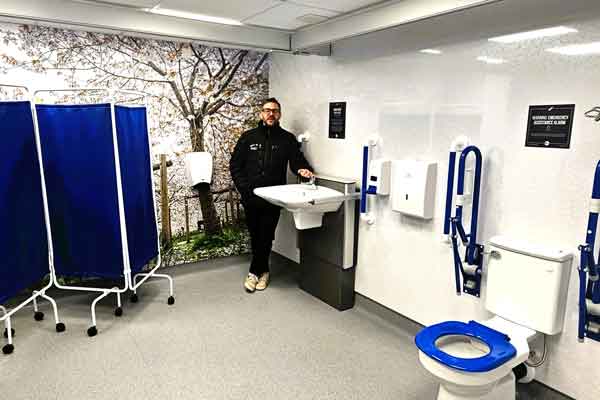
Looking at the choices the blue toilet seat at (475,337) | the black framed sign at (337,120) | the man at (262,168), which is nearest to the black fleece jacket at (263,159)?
the man at (262,168)

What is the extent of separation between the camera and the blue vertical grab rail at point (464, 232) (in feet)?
7.51

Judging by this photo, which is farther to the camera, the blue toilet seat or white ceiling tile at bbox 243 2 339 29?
white ceiling tile at bbox 243 2 339 29

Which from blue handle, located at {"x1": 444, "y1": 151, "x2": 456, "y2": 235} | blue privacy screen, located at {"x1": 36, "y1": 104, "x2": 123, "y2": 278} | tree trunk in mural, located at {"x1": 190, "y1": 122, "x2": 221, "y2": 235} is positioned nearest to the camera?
blue handle, located at {"x1": 444, "y1": 151, "x2": 456, "y2": 235}

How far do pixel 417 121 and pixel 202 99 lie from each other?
7.04 feet

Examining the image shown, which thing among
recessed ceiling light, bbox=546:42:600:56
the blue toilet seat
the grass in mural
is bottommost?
the grass in mural

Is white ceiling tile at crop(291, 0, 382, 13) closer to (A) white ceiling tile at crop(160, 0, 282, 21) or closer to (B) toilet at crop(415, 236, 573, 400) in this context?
(A) white ceiling tile at crop(160, 0, 282, 21)

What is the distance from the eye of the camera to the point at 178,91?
12.3 feet

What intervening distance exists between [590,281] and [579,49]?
1.08 metres

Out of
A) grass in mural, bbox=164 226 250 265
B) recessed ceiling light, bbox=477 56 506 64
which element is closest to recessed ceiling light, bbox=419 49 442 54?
recessed ceiling light, bbox=477 56 506 64

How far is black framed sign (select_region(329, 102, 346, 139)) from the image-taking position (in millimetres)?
3352

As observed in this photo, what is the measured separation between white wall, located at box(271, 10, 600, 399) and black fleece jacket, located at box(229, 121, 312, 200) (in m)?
0.24

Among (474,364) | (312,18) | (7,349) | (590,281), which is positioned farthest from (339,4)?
(7,349)

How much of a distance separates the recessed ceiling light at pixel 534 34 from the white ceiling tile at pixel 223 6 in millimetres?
1362

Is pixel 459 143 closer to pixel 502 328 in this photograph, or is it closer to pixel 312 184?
pixel 502 328
